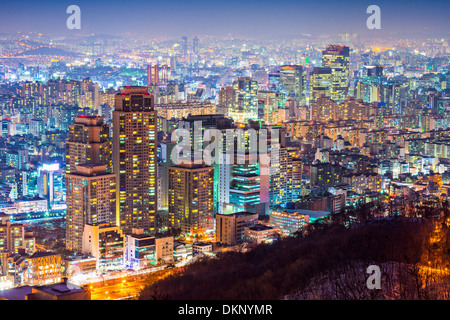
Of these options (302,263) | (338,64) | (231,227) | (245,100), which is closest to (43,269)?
(231,227)

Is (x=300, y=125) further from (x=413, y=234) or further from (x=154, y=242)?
(x=413, y=234)

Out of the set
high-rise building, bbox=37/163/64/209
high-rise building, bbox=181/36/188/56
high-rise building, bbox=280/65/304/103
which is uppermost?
high-rise building, bbox=181/36/188/56

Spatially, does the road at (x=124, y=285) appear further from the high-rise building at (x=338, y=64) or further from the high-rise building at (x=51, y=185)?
the high-rise building at (x=338, y=64)

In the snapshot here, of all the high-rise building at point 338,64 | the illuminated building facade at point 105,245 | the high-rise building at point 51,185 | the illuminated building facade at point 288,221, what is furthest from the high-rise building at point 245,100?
the illuminated building facade at point 105,245

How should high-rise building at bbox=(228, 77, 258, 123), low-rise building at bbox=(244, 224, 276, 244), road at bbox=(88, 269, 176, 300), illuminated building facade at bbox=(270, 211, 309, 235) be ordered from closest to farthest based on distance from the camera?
road at bbox=(88, 269, 176, 300) < low-rise building at bbox=(244, 224, 276, 244) < illuminated building facade at bbox=(270, 211, 309, 235) < high-rise building at bbox=(228, 77, 258, 123)

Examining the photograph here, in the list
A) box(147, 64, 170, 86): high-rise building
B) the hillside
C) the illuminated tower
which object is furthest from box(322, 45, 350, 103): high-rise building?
the hillside

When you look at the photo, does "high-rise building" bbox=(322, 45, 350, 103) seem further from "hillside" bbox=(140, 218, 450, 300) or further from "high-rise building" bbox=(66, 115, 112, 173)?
"hillside" bbox=(140, 218, 450, 300)
